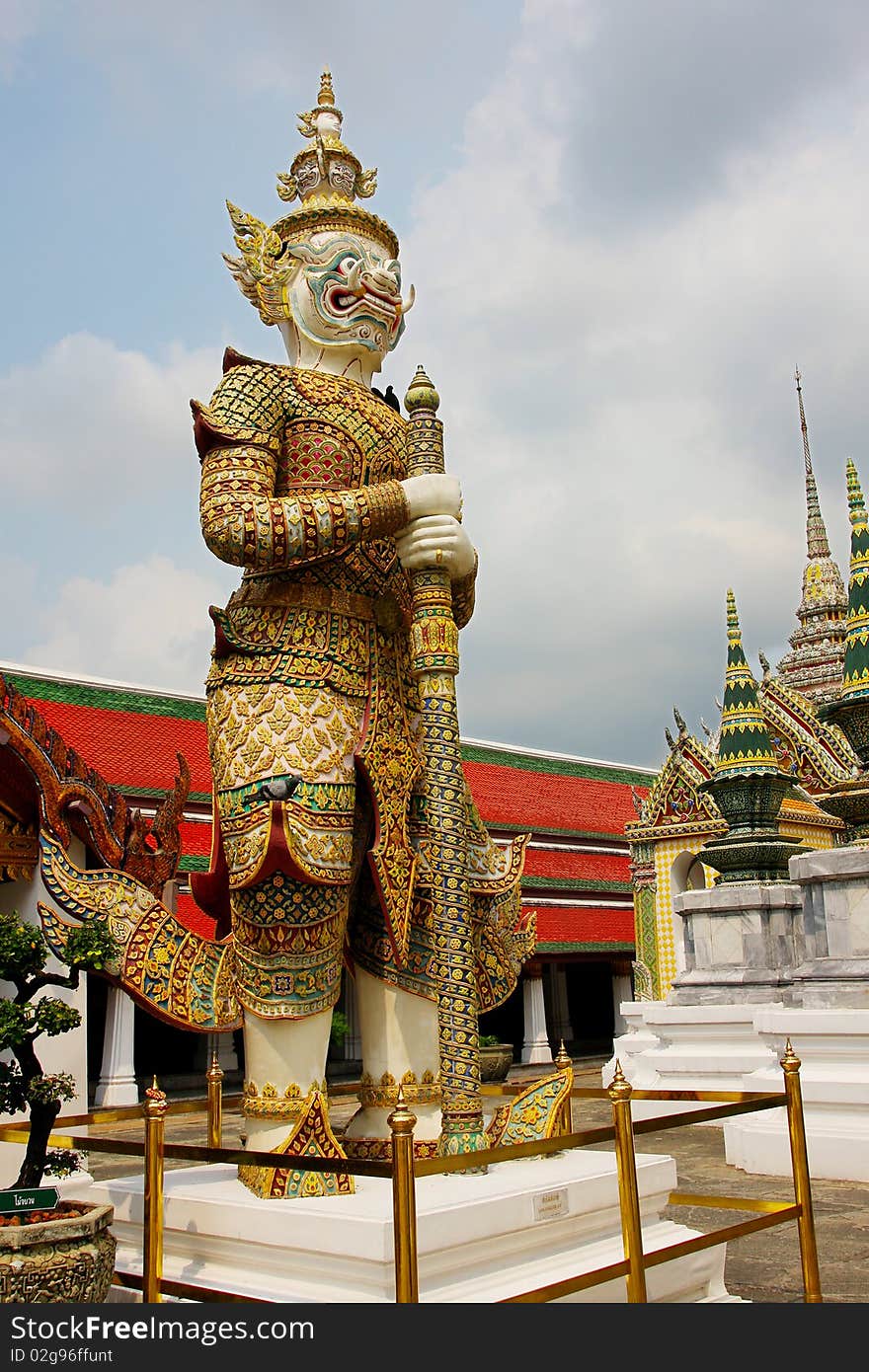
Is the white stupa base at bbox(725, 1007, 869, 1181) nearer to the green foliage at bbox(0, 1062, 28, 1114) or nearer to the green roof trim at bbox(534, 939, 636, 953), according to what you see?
the green foliage at bbox(0, 1062, 28, 1114)

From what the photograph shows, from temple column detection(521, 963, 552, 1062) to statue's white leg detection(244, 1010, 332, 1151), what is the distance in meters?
15.2

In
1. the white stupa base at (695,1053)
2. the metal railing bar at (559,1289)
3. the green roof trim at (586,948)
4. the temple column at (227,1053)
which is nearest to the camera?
the metal railing bar at (559,1289)

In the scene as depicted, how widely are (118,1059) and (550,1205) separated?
11.6 meters

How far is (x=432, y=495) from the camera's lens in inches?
160

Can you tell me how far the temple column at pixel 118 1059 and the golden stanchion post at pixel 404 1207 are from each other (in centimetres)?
1161

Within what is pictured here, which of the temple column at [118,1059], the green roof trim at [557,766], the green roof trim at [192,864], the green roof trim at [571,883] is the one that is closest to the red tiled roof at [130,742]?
the green roof trim at [192,864]

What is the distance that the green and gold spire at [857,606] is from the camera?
25.8 ft

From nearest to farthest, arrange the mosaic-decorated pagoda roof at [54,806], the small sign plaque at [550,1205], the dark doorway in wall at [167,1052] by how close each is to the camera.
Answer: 1. the small sign plaque at [550,1205]
2. the mosaic-decorated pagoda roof at [54,806]
3. the dark doorway in wall at [167,1052]

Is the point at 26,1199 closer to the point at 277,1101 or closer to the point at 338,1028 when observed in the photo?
the point at 277,1101

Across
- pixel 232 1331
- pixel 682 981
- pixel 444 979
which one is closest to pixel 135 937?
pixel 444 979

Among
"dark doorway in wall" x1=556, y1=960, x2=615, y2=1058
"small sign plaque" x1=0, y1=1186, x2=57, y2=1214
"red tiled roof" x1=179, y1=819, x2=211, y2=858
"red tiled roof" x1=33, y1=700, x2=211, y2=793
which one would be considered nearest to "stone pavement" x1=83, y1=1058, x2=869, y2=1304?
"small sign plaque" x1=0, y1=1186, x2=57, y2=1214

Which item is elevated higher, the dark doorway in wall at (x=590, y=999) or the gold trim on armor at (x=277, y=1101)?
the gold trim on armor at (x=277, y=1101)

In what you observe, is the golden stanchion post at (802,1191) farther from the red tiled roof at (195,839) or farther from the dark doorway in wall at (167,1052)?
the dark doorway in wall at (167,1052)

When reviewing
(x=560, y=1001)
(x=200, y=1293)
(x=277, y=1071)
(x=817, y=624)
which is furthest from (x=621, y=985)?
(x=200, y=1293)
